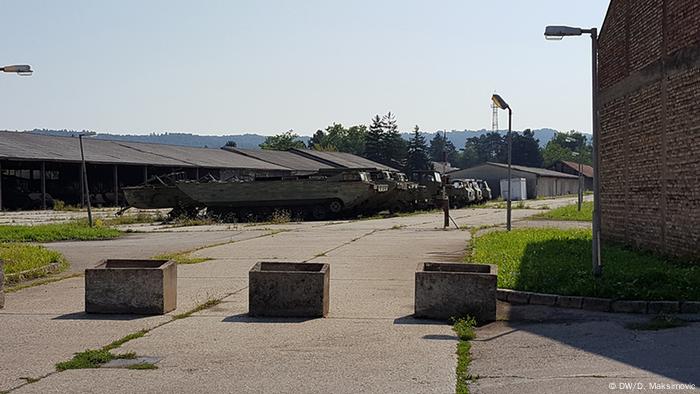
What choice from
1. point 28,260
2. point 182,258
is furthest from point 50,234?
point 28,260

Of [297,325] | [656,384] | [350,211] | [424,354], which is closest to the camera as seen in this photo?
[656,384]

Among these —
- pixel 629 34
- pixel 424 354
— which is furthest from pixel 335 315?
pixel 629 34

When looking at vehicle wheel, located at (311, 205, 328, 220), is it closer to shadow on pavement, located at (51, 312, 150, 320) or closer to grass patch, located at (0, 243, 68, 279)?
grass patch, located at (0, 243, 68, 279)

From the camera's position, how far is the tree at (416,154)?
104m

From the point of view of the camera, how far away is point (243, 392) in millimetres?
6617


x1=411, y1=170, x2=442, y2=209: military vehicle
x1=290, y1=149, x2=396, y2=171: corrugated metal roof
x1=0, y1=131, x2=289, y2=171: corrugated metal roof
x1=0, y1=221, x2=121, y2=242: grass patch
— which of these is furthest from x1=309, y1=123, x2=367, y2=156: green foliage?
x1=0, y1=221, x2=121, y2=242: grass patch

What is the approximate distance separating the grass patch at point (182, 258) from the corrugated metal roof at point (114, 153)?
24.8 m

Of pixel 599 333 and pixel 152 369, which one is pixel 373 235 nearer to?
pixel 599 333

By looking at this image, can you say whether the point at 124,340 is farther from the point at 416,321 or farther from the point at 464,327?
the point at 464,327

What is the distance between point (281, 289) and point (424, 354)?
276cm

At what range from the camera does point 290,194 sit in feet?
126

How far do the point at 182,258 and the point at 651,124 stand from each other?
31.4ft

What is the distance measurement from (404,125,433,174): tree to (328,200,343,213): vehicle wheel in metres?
63.8

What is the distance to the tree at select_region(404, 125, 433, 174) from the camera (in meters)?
104
